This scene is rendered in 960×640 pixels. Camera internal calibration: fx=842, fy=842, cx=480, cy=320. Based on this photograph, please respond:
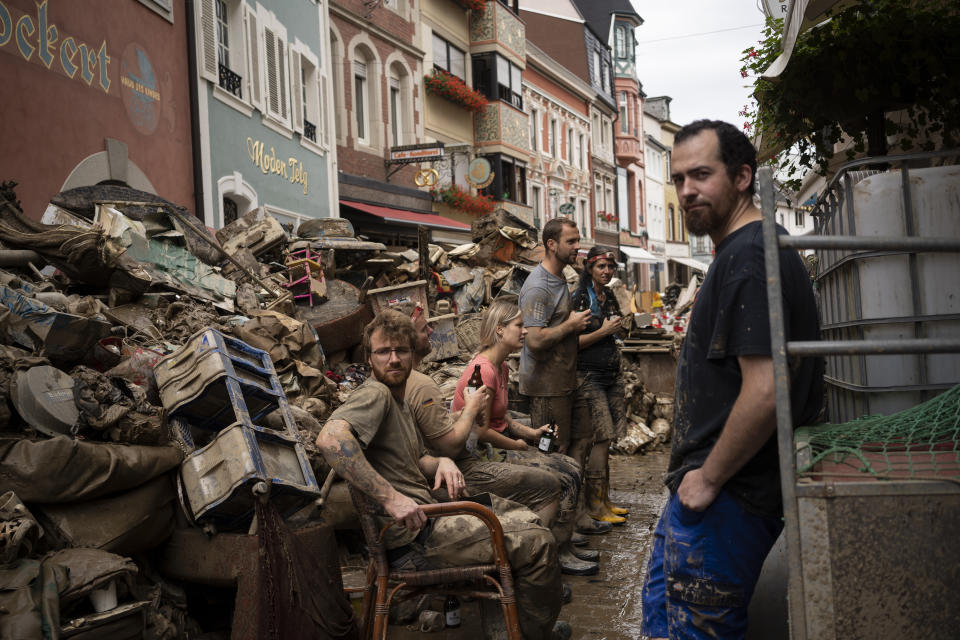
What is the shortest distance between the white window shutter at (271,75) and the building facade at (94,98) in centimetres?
298

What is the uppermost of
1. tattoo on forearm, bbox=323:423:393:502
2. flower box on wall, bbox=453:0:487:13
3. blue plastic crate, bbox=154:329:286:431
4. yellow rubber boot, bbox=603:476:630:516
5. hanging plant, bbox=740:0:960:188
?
flower box on wall, bbox=453:0:487:13

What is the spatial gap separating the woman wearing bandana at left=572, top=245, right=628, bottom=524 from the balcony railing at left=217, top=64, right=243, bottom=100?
817cm

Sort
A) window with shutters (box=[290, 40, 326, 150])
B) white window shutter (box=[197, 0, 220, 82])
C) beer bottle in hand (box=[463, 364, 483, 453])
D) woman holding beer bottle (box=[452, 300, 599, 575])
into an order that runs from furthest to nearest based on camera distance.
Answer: window with shutters (box=[290, 40, 326, 150]) < white window shutter (box=[197, 0, 220, 82]) < woman holding beer bottle (box=[452, 300, 599, 575]) < beer bottle in hand (box=[463, 364, 483, 453])

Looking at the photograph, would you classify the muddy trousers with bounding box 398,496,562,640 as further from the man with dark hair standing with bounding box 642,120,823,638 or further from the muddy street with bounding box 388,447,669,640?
the man with dark hair standing with bounding box 642,120,823,638

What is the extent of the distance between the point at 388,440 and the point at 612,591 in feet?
7.19

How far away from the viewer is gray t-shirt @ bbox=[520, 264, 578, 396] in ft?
20.0

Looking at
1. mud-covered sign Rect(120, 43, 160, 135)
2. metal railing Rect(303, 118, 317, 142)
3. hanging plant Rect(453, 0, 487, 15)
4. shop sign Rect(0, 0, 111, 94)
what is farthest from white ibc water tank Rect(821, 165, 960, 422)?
hanging plant Rect(453, 0, 487, 15)

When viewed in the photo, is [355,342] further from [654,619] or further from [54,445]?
[654,619]

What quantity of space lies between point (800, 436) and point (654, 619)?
34.0 inches

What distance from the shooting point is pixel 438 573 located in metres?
3.67

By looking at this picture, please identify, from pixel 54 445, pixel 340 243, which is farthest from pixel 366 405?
pixel 340 243

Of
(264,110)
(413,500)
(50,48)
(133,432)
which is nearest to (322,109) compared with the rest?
(264,110)

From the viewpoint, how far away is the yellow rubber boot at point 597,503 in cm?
679

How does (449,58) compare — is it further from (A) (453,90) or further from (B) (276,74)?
(B) (276,74)
